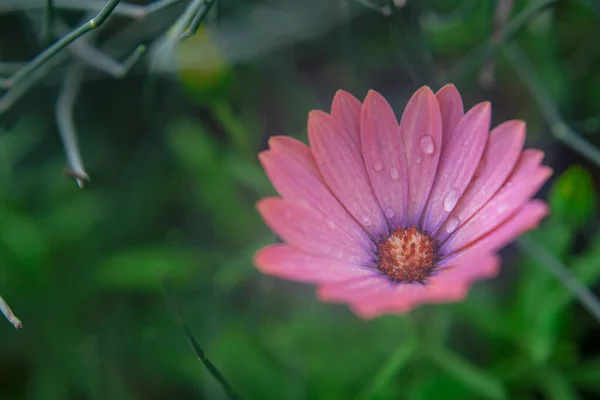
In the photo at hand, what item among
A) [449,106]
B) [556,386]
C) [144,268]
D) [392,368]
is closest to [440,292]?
[449,106]

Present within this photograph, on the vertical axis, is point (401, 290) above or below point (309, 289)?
above

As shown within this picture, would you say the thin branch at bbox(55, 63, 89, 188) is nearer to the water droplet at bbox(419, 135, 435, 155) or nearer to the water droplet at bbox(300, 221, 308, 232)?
the water droplet at bbox(300, 221, 308, 232)

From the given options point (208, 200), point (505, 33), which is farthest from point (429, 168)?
point (208, 200)

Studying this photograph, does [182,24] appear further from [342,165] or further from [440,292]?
[440,292]

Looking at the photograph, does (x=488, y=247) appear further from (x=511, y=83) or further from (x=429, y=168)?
(x=511, y=83)

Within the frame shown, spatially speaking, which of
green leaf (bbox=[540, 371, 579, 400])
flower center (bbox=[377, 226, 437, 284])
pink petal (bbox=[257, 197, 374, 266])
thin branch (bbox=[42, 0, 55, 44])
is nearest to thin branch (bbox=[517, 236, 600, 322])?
green leaf (bbox=[540, 371, 579, 400])

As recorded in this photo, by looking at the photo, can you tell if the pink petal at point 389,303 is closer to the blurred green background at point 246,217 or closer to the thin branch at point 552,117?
the blurred green background at point 246,217

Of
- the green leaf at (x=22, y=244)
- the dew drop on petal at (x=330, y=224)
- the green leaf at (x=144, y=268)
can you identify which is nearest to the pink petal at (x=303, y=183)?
the dew drop on petal at (x=330, y=224)
